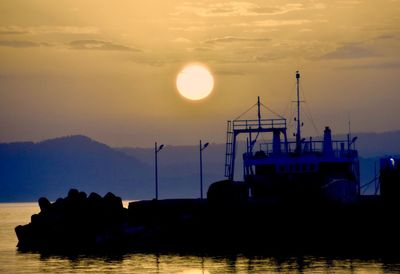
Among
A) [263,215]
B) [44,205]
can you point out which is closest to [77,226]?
[44,205]

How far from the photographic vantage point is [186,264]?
9644cm

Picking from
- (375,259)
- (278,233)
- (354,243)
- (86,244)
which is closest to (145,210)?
(86,244)

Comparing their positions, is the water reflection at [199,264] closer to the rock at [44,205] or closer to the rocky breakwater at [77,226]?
the rocky breakwater at [77,226]

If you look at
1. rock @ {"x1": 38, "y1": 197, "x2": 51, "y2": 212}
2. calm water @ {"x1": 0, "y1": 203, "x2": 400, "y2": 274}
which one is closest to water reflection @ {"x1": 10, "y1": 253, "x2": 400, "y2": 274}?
calm water @ {"x1": 0, "y1": 203, "x2": 400, "y2": 274}

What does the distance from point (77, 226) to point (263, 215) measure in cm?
1905

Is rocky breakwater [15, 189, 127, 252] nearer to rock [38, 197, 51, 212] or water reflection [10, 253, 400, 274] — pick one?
rock [38, 197, 51, 212]

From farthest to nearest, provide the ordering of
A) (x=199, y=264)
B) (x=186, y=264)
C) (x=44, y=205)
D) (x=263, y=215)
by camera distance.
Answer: (x=44, y=205)
(x=263, y=215)
(x=186, y=264)
(x=199, y=264)

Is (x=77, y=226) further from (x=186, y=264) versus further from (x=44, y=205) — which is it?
(x=186, y=264)

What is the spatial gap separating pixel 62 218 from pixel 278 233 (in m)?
21.5

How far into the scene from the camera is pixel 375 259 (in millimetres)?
95750

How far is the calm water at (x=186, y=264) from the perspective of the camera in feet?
294

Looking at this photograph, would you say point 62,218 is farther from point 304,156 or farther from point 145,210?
point 304,156

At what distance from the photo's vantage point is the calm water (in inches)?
3533

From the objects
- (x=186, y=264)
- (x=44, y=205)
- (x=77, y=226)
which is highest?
(x=44, y=205)
